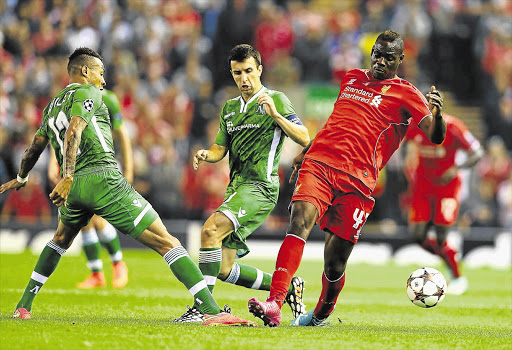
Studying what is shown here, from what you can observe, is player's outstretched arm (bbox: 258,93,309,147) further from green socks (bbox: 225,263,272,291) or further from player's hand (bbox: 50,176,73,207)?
player's hand (bbox: 50,176,73,207)

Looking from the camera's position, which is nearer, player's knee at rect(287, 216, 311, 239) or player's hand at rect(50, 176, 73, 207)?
player's hand at rect(50, 176, 73, 207)

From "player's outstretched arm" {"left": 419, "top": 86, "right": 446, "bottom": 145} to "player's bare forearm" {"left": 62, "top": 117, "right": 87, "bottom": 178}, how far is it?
2807mm

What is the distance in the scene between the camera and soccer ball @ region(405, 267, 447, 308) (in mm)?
8414

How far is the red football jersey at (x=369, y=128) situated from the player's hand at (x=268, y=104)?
1.50ft

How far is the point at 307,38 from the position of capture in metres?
19.7

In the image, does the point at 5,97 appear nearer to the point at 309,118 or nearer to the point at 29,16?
the point at 29,16

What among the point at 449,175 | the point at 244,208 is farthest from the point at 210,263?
the point at 449,175

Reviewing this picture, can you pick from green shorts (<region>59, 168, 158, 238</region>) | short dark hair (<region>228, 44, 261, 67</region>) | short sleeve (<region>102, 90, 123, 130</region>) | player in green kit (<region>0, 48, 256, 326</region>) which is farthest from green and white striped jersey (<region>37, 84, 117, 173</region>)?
short sleeve (<region>102, 90, 123, 130</region>)

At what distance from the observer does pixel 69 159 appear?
6613 mm

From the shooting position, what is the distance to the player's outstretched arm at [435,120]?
256 inches

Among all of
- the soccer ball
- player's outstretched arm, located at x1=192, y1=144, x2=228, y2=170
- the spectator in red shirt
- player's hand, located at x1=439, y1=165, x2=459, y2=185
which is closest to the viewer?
player's outstretched arm, located at x1=192, y1=144, x2=228, y2=170

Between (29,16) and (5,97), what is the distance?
288 centimetres

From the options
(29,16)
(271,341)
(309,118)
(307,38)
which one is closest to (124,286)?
(271,341)

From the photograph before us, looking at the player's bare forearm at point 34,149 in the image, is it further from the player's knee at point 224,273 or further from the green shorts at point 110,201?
the player's knee at point 224,273
